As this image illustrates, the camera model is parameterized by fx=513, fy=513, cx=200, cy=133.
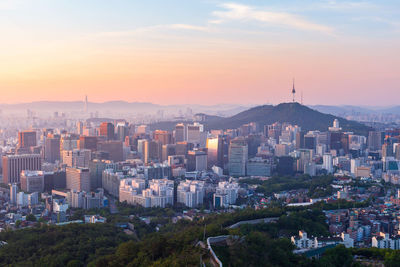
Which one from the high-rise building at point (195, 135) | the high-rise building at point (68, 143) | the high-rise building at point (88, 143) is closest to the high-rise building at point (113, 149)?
the high-rise building at point (88, 143)

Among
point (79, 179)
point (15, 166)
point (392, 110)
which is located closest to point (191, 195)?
point (79, 179)

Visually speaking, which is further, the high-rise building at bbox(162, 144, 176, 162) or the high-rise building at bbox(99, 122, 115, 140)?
the high-rise building at bbox(99, 122, 115, 140)

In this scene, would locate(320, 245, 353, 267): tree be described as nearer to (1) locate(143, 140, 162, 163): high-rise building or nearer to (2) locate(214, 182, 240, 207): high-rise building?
(2) locate(214, 182, 240, 207): high-rise building

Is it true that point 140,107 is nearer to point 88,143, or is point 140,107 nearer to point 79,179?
point 88,143

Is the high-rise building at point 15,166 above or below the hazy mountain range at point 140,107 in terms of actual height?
below

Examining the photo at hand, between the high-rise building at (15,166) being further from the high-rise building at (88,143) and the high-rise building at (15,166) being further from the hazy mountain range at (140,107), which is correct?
the hazy mountain range at (140,107)

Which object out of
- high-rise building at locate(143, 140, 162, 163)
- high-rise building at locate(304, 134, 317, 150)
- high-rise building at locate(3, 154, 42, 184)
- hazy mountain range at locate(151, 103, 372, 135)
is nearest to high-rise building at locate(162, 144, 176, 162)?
high-rise building at locate(143, 140, 162, 163)

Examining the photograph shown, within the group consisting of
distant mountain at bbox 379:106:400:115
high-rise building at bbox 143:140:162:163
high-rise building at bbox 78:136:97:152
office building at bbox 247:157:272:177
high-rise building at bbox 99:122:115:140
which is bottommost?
office building at bbox 247:157:272:177
